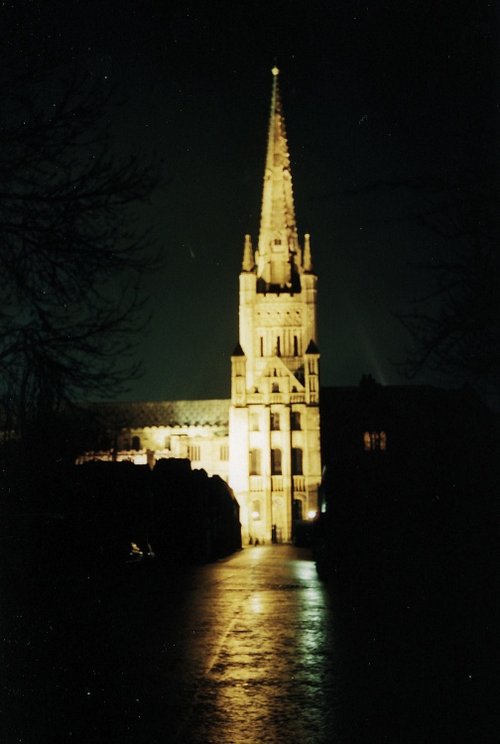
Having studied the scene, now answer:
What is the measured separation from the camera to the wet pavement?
167 inches

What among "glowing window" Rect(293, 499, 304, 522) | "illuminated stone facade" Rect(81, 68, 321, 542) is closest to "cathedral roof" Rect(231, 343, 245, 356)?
"illuminated stone facade" Rect(81, 68, 321, 542)

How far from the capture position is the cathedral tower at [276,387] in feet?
265

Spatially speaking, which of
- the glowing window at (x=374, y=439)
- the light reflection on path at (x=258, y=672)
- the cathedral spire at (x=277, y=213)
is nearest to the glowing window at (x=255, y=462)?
the cathedral spire at (x=277, y=213)

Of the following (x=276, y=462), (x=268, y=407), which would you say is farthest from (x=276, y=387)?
(x=276, y=462)

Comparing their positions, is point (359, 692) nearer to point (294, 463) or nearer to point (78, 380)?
point (78, 380)

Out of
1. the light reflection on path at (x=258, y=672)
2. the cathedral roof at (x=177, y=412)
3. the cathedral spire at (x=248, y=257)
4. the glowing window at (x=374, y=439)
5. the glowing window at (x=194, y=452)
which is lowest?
the light reflection on path at (x=258, y=672)

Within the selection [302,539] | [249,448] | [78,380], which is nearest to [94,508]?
[78,380]

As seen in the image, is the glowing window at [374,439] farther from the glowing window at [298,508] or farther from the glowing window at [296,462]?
the glowing window at [296,462]

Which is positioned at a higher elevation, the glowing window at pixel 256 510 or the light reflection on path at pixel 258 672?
the glowing window at pixel 256 510

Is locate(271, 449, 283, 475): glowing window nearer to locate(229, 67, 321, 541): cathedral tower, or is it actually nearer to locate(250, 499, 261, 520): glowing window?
locate(229, 67, 321, 541): cathedral tower

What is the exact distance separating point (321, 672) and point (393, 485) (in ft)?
68.3

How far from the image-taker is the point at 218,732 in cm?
417

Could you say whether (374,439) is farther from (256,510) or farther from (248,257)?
(248,257)

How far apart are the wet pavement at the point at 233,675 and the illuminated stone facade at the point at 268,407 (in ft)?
218
